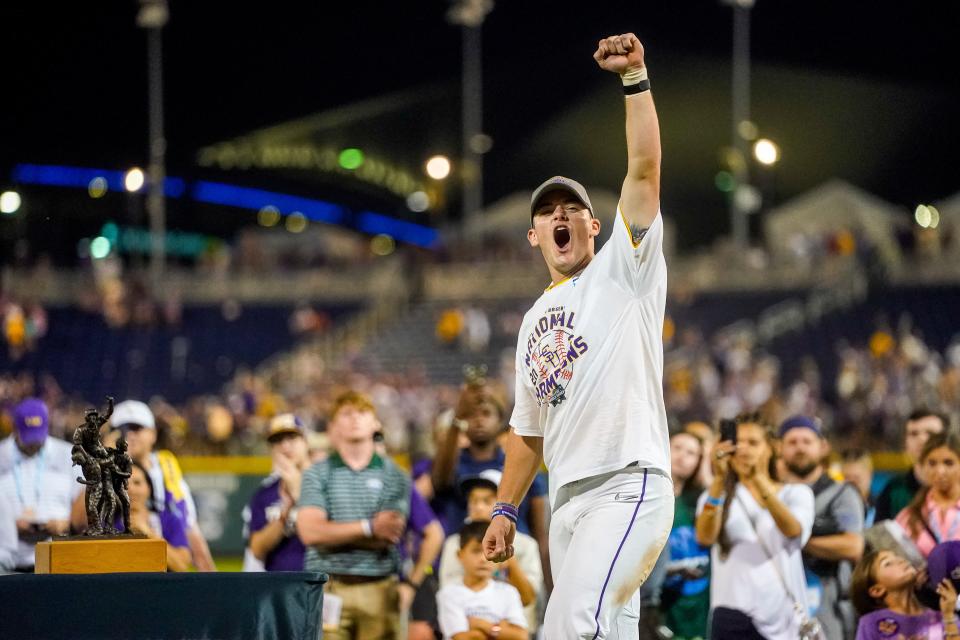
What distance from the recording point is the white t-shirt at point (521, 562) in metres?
7.46

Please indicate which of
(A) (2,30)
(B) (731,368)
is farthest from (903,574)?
(A) (2,30)

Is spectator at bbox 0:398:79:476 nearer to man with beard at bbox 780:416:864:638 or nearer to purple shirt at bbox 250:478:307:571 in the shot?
purple shirt at bbox 250:478:307:571

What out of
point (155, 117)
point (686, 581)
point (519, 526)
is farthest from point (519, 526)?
point (155, 117)

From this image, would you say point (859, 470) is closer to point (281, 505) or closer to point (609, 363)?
point (281, 505)

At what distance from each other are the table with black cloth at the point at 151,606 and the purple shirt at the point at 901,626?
9.37 ft

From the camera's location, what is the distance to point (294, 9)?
3666cm

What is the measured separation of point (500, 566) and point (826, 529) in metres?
1.74

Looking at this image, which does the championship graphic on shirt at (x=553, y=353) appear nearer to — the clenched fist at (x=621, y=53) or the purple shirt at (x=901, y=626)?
the clenched fist at (x=621, y=53)

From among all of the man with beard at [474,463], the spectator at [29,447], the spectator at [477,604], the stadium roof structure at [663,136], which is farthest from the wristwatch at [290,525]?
the stadium roof structure at [663,136]

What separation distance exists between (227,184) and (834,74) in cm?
1936

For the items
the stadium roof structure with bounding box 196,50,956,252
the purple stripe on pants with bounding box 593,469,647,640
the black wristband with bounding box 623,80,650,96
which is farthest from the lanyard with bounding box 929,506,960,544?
the stadium roof structure with bounding box 196,50,956,252

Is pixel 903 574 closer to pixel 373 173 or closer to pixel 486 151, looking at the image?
pixel 486 151

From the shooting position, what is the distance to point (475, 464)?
8062mm

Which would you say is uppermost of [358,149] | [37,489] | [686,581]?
[358,149]
